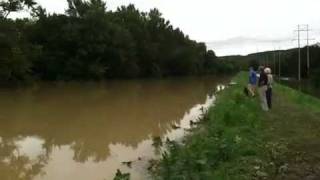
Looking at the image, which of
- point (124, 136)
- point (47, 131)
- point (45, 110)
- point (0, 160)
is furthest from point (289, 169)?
point (45, 110)

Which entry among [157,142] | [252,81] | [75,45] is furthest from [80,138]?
[75,45]

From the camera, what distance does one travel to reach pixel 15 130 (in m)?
18.5

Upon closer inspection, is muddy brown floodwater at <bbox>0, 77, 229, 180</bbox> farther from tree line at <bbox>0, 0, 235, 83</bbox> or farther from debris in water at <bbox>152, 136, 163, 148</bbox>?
tree line at <bbox>0, 0, 235, 83</bbox>

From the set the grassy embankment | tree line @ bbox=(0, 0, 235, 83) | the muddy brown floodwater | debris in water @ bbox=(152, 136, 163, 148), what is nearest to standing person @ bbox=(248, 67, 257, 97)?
the muddy brown floodwater

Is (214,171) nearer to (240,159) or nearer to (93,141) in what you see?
(240,159)

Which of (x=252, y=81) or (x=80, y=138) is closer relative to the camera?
(x=80, y=138)

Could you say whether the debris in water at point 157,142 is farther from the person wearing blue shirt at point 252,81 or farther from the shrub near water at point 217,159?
the person wearing blue shirt at point 252,81

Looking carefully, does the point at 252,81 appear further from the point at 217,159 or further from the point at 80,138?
the point at 217,159

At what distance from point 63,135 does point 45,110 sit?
8.86m

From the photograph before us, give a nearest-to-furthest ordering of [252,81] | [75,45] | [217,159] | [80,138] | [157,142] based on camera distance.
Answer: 1. [217,159]
2. [157,142]
3. [80,138]
4. [252,81]
5. [75,45]

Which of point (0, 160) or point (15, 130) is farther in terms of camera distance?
point (15, 130)

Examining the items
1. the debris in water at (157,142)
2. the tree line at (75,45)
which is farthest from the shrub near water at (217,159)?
the tree line at (75,45)

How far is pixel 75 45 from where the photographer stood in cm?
6384

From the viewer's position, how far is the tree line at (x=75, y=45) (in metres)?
47.7
